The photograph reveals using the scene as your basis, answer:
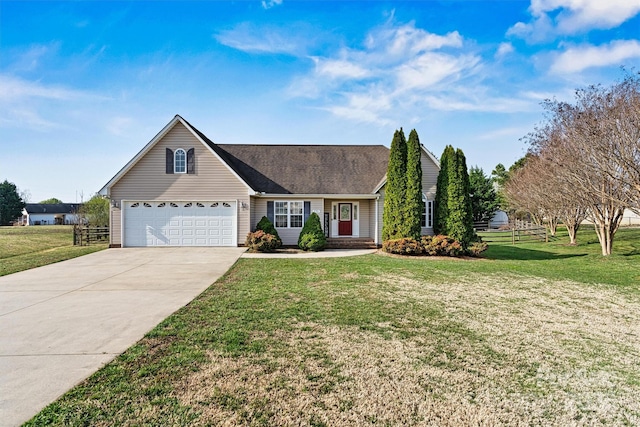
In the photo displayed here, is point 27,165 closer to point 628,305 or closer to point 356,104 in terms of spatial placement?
point 356,104

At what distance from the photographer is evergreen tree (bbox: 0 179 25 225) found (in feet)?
205

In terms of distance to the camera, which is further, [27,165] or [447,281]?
[27,165]

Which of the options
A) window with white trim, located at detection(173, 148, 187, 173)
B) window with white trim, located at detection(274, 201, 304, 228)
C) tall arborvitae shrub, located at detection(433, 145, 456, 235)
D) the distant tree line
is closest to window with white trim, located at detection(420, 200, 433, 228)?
tall arborvitae shrub, located at detection(433, 145, 456, 235)

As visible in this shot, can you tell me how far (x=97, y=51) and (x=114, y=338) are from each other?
1397 cm

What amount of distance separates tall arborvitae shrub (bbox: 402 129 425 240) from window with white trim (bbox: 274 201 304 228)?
19.7 feet

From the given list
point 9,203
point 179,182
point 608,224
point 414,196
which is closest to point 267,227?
point 179,182

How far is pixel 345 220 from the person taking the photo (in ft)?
68.4

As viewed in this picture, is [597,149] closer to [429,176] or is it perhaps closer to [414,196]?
[414,196]

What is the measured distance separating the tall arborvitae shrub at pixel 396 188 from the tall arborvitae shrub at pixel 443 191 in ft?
6.56

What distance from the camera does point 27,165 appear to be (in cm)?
2786

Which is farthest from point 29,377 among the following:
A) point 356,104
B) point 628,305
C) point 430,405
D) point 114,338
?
point 356,104

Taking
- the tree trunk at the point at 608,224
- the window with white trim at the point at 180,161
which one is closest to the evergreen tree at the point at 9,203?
the window with white trim at the point at 180,161

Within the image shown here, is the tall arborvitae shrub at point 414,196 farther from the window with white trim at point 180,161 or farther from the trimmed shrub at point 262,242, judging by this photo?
the window with white trim at point 180,161

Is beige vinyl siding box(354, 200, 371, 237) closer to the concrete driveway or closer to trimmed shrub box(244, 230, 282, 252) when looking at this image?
trimmed shrub box(244, 230, 282, 252)
